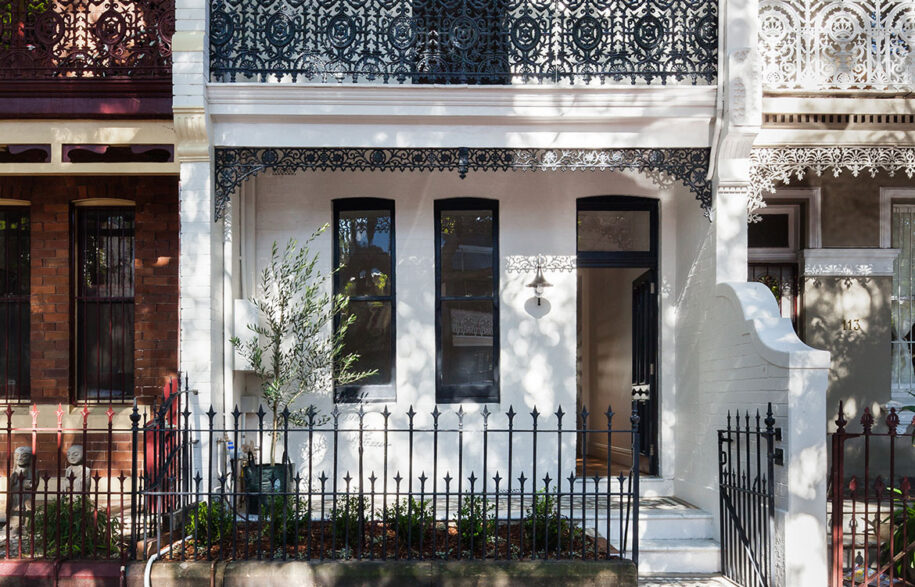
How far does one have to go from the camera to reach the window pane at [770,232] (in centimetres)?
1121

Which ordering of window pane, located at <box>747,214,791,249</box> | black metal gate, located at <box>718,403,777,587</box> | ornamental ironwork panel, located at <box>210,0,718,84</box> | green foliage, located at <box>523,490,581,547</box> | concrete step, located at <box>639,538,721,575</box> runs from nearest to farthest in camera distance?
black metal gate, located at <box>718,403,777,587</box>
green foliage, located at <box>523,490,581,547</box>
concrete step, located at <box>639,538,721,575</box>
ornamental ironwork panel, located at <box>210,0,718,84</box>
window pane, located at <box>747,214,791,249</box>

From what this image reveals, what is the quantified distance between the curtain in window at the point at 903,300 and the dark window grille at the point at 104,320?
9003 mm

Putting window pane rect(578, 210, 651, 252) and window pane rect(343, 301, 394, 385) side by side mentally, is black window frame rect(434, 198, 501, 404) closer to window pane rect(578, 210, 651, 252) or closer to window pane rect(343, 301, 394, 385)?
window pane rect(343, 301, 394, 385)

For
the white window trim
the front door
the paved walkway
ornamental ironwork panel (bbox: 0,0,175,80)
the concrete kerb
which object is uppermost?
ornamental ironwork panel (bbox: 0,0,175,80)

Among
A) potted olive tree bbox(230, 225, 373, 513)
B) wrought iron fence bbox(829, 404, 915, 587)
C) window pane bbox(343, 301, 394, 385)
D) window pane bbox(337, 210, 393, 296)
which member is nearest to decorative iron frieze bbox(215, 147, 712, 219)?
potted olive tree bbox(230, 225, 373, 513)

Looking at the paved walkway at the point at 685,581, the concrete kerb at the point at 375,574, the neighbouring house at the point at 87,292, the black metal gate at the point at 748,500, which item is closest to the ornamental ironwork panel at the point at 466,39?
the neighbouring house at the point at 87,292

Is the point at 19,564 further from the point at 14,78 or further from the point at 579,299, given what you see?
the point at 579,299

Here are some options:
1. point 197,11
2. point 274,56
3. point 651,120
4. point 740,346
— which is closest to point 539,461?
point 740,346

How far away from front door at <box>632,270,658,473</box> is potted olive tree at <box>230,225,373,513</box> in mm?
3192

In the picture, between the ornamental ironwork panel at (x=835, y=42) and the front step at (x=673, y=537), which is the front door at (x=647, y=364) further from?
the ornamental ironwork panel at (x=835, y=42)

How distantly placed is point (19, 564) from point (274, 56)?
4896 mm

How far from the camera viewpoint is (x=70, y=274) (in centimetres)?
1055

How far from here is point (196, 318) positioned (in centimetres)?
869

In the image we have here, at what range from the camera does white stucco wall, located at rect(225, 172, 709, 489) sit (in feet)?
33.9
